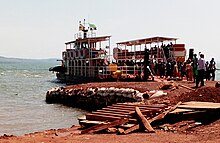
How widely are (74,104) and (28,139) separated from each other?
641 inches

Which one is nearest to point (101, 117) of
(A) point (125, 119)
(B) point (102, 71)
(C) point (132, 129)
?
(A) point (125, 119)

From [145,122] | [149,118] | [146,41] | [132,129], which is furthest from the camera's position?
[146,41]

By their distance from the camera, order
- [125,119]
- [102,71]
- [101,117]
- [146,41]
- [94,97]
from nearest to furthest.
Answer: [125,119] → [101,117] → [94,97] → [146,41] → [102,71]

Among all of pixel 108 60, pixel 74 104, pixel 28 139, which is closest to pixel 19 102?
pixel 74 104

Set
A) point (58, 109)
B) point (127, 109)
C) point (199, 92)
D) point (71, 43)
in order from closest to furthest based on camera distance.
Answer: point (127, 109) → point (199, 92) → point (58, 109) → point (71, 43)

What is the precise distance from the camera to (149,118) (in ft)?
44.7

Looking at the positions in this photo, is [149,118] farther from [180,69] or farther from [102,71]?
[102,71]

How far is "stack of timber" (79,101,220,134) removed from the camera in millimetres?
12935

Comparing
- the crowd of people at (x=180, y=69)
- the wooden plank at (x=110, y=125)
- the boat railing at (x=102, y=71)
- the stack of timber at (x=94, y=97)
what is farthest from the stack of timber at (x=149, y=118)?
the boat railing at (x=102, y=71)

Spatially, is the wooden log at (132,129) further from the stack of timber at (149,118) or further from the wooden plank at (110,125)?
the wooden plank at (110,125)

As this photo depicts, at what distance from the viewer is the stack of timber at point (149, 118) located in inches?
509

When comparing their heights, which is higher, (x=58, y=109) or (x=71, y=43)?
(x=71, y=43)

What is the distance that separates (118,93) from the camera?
82.1ft

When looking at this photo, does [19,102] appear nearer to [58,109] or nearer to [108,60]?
[58,109]
